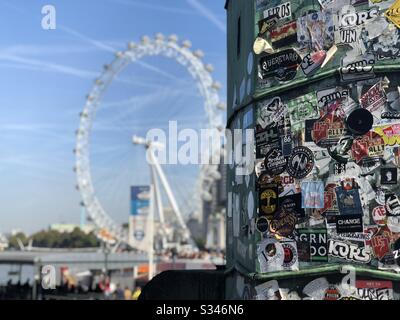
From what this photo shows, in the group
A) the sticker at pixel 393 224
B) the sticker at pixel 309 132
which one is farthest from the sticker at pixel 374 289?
the sticker at pixel 309 132

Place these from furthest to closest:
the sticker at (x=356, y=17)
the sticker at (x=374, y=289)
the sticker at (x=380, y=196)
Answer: the sticker at (x=356, y=17)
the sticker at (x=380, y=196)
the sticker at (x=374, y=289)

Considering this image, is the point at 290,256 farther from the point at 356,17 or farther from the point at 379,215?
the point at 356,17

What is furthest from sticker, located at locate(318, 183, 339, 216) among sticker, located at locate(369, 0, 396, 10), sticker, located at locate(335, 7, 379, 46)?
sticker, located at locate(369, 0, 396, 10)

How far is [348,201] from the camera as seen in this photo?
4.63 metres

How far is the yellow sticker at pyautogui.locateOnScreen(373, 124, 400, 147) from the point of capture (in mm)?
4480

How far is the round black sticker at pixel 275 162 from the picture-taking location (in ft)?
16.4

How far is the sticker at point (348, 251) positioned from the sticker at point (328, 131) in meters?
0.89

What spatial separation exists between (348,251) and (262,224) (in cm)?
86

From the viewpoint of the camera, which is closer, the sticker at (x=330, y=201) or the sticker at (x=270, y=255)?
the sticker at (x=330, y=201)

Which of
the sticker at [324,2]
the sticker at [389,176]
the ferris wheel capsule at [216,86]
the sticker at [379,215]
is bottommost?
the sticker at [379,215]

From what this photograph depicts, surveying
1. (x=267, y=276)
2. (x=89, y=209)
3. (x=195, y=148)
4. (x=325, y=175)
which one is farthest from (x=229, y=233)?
(x=89, y=209)

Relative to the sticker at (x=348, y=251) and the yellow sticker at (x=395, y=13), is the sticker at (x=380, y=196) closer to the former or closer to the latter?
the sticker at (x=348, y=251)

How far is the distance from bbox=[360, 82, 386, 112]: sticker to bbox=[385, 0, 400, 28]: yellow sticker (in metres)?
0.56

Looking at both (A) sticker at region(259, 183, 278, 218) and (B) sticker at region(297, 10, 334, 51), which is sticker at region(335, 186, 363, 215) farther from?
(B) sticker at region(297, 10, 334, 51)
